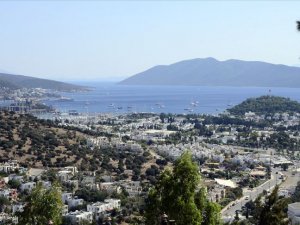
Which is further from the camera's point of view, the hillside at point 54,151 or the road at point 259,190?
the hillside at point 54,151

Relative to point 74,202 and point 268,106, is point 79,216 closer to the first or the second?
point 74,202

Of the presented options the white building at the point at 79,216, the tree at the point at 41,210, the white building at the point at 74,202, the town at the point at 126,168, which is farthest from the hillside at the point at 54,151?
the tree at the point at 41,210

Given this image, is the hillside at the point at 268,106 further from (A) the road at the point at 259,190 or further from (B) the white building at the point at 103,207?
(B) the white building at the point at 103,207

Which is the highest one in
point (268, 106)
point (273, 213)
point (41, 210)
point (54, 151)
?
point (41, 210)

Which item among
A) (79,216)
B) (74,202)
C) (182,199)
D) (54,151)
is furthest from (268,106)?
(182,199)

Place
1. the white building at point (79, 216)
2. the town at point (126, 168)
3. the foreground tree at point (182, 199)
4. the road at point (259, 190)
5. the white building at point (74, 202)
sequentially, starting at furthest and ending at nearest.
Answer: the road at point (259, 190), the white building at point (74, 202), the town at point (126, 168), the white building at point (79, 216), the foreground tree at point (182, 199)

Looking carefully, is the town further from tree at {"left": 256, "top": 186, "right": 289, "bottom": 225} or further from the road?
tree at {"left": 256, "top": 186, "right": 289, "bottom": 225}

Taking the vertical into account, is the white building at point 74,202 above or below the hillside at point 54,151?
below

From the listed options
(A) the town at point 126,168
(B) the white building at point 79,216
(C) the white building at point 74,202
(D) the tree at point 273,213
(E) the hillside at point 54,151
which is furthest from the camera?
(E) the hillside at point 54,151
